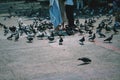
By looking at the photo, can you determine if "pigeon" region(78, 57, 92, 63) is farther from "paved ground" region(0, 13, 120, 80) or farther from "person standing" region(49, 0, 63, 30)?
"person standing" region(49, 0, 63, 30)

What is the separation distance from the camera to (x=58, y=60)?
14703mm

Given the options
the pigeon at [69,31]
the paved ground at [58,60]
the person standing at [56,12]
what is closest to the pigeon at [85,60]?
the paved ground at [58,60]

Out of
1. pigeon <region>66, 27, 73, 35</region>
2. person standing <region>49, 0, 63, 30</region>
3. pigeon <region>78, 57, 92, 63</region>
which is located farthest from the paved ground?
person standing <region>49, 0, 63, 30</region>

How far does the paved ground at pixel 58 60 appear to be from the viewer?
12.3 metres

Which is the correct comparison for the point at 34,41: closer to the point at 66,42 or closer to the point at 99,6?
the point at 66,42

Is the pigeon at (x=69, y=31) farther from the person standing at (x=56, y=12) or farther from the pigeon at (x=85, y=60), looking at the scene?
the person standing at (x=56, y=12)

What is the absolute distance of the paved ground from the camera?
40.3 feet

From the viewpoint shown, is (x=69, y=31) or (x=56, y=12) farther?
(x=69, y=31)

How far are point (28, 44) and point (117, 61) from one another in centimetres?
682

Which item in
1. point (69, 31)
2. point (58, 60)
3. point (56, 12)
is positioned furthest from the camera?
point (69, 31)

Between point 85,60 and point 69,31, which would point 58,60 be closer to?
point 85,60

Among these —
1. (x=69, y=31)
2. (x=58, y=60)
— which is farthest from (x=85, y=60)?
(x=69, y=31)

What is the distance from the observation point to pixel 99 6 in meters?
39.3

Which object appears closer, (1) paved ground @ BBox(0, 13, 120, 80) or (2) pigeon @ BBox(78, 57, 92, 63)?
(1) paved ground @ BBox(0, 13, 120, 80)
